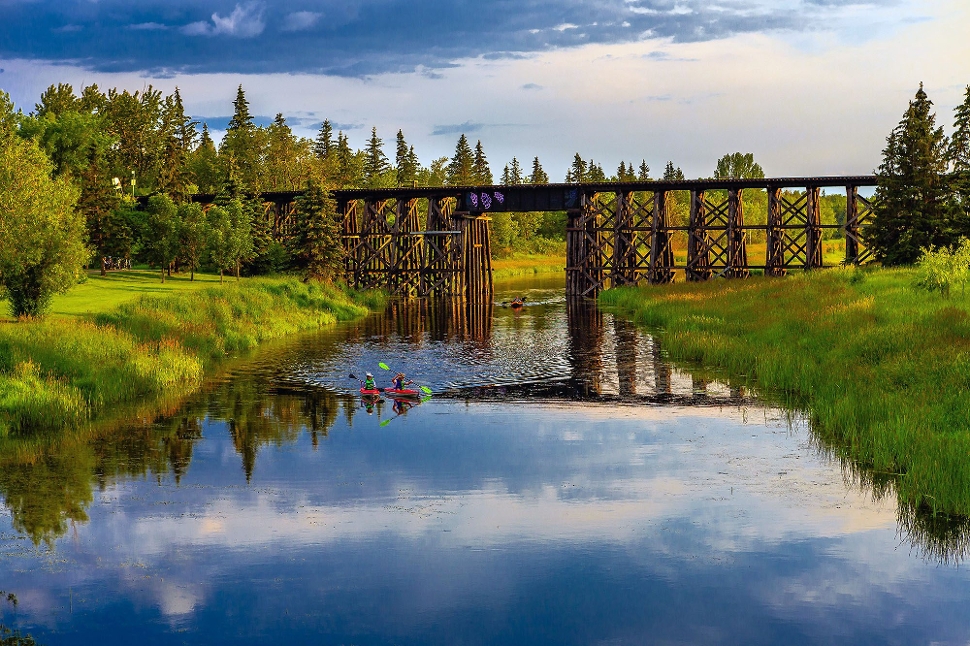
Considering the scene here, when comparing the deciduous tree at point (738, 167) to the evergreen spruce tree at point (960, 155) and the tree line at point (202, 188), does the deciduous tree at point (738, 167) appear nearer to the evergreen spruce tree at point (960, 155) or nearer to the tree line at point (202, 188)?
the tree line at point (202, 188)


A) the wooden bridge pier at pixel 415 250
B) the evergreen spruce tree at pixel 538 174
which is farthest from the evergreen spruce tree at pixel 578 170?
the wooden bridge pier at pixel 415 250

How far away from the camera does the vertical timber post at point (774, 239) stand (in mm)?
55000

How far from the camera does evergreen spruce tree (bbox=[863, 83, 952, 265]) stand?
1720 inches

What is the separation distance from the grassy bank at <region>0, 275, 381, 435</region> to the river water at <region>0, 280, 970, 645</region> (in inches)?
71.7

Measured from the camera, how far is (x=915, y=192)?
146 feet

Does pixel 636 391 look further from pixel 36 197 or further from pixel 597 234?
pixel 597 234

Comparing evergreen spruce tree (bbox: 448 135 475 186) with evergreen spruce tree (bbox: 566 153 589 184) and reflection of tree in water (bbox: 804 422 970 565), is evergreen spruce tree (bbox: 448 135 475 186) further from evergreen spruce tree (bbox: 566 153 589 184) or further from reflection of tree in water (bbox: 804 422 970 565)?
reflection of tree in water (bbox: 804 422 970 565)

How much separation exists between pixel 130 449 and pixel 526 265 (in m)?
92.4

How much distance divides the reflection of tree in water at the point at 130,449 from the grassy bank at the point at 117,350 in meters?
1.46

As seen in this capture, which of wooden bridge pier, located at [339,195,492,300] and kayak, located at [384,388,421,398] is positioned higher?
wooden bridge pier, located at [339,195,492,300]

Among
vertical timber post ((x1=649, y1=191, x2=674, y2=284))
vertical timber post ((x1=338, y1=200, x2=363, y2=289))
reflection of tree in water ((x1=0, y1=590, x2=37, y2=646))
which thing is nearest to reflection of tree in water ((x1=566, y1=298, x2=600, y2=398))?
vertical timber post ((x1=649, y1=191, x2=674, y2=284))

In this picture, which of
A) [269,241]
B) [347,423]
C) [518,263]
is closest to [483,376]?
[347,423]

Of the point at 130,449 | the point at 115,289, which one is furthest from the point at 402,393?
the point at 115,289

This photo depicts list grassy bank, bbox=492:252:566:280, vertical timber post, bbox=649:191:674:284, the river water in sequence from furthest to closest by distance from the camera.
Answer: grassy bank, bbox=492:252:566:280 < vertical timber post, bbox=649:191:674:284 < the river water
